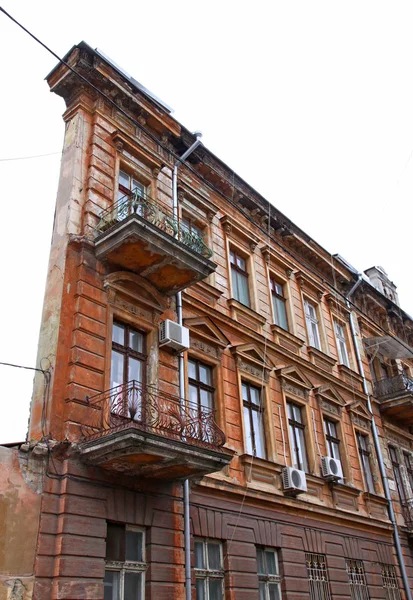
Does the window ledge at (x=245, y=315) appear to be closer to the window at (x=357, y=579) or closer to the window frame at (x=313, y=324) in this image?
the window frame at (x=313, y=324)

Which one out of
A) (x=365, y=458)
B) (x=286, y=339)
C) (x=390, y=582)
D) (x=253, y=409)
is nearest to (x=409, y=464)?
(x=365, y=458)

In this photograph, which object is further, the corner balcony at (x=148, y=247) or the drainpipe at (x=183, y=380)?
the corner balcony at (x=148, y=247)

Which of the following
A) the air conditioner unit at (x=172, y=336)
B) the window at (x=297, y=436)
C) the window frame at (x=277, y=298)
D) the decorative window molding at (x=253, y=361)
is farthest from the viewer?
the window frame at (x=277, y=298)

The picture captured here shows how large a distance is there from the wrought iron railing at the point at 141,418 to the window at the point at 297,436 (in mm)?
3902

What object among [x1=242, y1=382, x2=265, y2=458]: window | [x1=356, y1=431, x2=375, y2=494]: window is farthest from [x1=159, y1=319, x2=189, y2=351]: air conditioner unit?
[x1=356, y1=431, x2=375, y2=494]: window

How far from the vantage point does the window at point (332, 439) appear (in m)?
13.9

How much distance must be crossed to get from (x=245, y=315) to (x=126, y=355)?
413 cm

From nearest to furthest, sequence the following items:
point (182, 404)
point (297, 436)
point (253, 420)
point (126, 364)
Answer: point (126, 364), point (182, 404), point (253, 420), point (297, 436)

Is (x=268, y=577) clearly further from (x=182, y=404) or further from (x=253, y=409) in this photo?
(x=182, y=404)

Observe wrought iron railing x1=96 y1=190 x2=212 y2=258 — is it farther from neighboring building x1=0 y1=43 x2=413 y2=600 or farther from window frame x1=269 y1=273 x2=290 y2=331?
window frame x1=269 y1=273 x2=290 y2=331

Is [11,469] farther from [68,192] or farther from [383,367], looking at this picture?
[383,367]

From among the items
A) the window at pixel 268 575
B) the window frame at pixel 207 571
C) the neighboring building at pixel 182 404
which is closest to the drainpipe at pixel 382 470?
the neighboring building at pixel 182 404

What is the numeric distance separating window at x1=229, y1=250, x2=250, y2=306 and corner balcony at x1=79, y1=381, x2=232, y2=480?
457 centimetres

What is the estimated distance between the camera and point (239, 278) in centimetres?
1364
